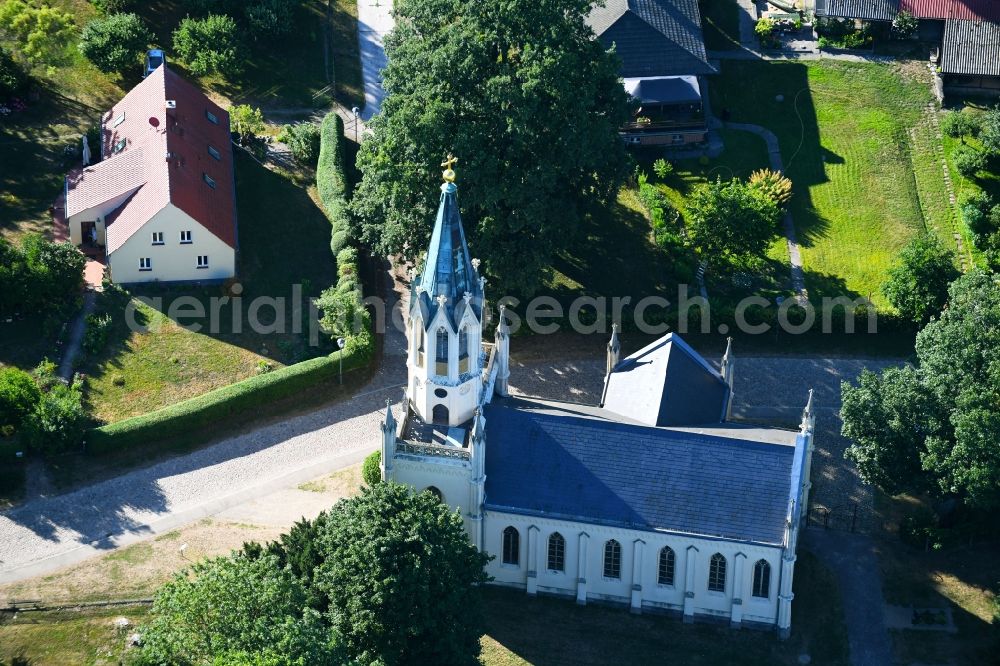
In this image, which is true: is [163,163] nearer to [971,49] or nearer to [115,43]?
[115,43]

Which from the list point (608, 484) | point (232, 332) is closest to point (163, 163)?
point (232, 332)

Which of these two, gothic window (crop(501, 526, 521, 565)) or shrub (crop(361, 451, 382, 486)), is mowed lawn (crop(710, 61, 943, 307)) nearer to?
gothic window (crop(501, 526, 521, 565))

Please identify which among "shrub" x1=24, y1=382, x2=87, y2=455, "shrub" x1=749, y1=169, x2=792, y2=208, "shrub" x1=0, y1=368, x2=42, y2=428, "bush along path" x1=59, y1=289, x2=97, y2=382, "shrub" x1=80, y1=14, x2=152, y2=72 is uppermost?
"shrub" x1=80, y1=14, x2=152, y2=72

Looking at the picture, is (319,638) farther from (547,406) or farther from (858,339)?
(858,339)

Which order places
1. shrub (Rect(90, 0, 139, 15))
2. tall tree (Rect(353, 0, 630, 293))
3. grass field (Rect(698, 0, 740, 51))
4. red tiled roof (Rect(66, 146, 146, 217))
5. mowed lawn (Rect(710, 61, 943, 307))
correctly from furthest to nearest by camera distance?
grass field (Rect(698, 0, 740, 51))
shrub (Rect(90, 0, 139, 15))
mowed lawn (Rect(710, 61, 943, 307))
red tiled roof (Rect(66, 146, 146, 217))
tall tree (Rect(353, 0, 630, 293))

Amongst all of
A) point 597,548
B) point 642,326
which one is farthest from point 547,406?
point 642,326

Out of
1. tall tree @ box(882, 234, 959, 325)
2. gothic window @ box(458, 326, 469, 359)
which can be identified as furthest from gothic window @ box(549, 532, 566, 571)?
tall tree @ box(882, 234, 959, 325)
